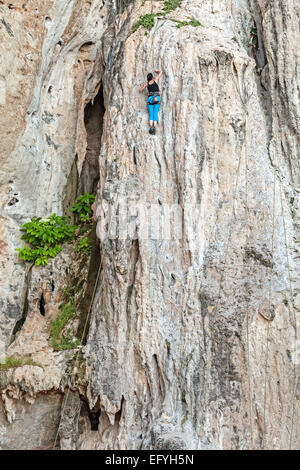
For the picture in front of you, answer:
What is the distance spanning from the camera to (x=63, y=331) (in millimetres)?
8281

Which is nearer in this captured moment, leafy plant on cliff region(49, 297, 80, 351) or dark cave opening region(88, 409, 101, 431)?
dark cave opening region(88, 409, 101, 431)

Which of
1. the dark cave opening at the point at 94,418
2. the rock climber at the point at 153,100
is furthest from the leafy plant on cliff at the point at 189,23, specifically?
the dark cave opening at the point at 94,418

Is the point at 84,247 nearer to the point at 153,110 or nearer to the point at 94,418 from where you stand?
the point at 153,110

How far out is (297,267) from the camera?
7953 mm

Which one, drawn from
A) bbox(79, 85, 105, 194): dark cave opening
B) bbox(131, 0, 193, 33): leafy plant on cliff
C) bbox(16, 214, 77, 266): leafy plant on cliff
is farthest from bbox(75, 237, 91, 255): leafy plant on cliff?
bbox(131, 0, 193, 33): leafy plant on cliff

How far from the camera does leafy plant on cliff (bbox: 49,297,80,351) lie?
8055mm

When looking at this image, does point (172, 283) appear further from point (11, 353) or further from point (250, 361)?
point (11, 353)

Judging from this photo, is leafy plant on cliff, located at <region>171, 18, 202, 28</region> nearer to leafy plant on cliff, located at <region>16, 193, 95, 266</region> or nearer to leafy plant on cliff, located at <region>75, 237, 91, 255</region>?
leafy plant on cliff, located at <region>16, 193, 95, 266</region>

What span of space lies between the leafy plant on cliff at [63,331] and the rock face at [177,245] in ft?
0.57

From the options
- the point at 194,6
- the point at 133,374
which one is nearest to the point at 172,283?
the point at 133,374

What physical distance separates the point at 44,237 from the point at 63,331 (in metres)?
1.80

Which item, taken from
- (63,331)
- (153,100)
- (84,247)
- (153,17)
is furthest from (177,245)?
(153,17)

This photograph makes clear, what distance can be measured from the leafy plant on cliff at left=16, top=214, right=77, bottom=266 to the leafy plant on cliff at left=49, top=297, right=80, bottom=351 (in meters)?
0.97

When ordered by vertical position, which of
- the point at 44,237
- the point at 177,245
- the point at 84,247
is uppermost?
the point at 44,237
